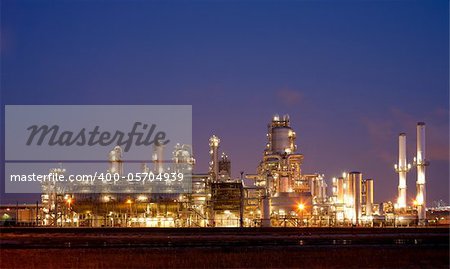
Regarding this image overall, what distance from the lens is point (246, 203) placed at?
210 feet

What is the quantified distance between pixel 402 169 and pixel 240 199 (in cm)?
2090

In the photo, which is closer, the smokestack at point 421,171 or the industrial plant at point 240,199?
the industrial plant at point 240,199

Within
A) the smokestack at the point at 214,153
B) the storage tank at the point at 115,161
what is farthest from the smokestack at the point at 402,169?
the storage tank at the point at 115,161

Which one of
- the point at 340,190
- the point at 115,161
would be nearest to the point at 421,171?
the point at 340,190

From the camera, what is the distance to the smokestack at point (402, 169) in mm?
73125

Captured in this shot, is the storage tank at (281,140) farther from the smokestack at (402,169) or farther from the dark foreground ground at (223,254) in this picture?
the dark foreground ground at (223,254)

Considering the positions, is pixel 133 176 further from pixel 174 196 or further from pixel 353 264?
pixel 353 264

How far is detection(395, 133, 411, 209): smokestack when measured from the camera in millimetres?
73125

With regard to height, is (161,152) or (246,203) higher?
(161,152)

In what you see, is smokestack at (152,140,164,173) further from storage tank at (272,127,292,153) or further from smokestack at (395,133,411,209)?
smokestack at (395,133,411,209)

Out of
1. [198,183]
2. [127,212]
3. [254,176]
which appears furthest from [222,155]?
[127,212]

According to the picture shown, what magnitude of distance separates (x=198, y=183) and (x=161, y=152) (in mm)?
6547

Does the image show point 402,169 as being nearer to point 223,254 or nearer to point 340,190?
point 340,190

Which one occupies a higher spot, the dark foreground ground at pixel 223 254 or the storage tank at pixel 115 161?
the storage tank at pixel 115 161
